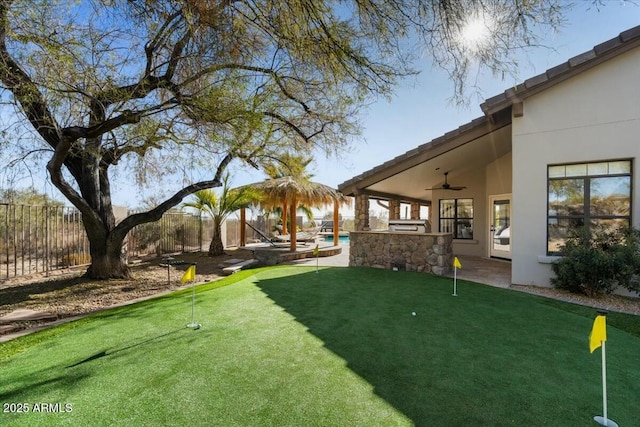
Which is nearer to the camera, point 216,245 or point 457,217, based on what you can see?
point 457,217

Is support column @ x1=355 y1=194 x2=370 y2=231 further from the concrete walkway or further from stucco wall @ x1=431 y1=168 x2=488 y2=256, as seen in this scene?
stucco wall @ x1=431 y1=168 x2=488 y2=256

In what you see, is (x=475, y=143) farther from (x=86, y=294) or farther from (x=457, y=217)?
(x=86, y=294)

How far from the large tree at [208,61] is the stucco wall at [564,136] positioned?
5.03m

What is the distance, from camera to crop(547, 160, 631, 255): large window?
7660mm

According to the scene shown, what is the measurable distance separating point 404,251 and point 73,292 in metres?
9.81

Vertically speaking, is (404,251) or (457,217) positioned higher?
(457,217)

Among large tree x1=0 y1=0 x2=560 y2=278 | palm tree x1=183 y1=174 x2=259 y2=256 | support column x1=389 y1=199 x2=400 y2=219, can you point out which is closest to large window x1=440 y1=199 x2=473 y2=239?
support column x1=389 y1=199 x2=400 y2=219

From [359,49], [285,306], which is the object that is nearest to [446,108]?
[359,49]

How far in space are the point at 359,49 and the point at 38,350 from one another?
252 inches

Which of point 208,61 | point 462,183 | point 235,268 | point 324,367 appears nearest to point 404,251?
point 235,268

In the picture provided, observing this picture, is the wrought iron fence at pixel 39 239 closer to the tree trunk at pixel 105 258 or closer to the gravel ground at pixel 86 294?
the gravel ground at pixel 86 294

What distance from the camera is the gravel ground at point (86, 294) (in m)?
6.38

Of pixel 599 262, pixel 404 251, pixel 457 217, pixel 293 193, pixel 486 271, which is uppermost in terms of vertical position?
pixel 293 193

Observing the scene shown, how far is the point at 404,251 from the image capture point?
34.6 ft
